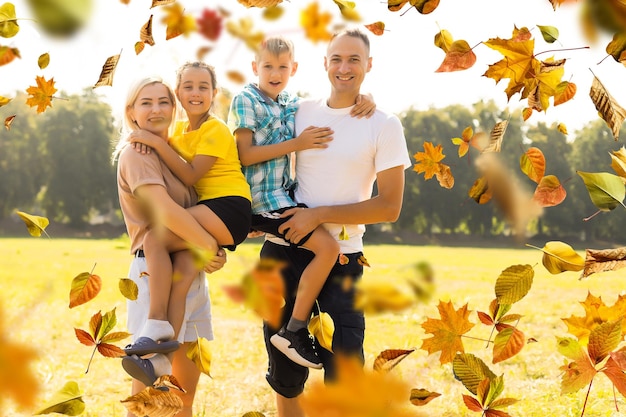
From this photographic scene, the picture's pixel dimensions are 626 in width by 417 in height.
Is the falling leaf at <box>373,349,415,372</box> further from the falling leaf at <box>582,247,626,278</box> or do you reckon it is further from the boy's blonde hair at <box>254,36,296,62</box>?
the boy's blonde hair at <box>254,36,296,62</box>

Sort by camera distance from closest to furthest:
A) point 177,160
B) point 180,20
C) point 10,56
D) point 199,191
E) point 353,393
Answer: point 353,393, point 180,20, point 10,56, point 177,160, point 199,191

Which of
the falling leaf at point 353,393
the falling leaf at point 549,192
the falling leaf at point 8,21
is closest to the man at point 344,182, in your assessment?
the falling leaf at point 549,192

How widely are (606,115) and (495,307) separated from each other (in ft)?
1.94

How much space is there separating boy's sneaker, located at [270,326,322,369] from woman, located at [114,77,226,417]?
0.93ft

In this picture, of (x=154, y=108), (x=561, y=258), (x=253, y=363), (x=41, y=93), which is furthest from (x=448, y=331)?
(x=253, y=363)

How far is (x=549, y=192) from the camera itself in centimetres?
184

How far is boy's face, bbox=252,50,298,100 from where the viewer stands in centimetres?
257

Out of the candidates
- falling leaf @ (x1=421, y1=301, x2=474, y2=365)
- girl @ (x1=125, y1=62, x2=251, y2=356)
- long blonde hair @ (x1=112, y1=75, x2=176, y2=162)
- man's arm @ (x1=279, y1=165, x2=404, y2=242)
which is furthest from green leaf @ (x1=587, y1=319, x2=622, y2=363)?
long blonde hair @ (x1=112, y1=75, x2=176, y2=162)

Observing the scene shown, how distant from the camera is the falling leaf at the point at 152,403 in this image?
1.86m

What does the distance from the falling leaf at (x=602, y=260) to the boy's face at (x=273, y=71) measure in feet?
4.69

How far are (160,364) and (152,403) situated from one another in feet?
1.16

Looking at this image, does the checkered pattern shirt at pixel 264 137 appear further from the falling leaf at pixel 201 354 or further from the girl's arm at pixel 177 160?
the falling leaf at pixel 201 354

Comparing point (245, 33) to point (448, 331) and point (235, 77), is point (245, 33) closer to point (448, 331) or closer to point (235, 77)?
point (235, 77)

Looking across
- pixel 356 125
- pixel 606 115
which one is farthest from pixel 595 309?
pixel 356 125
